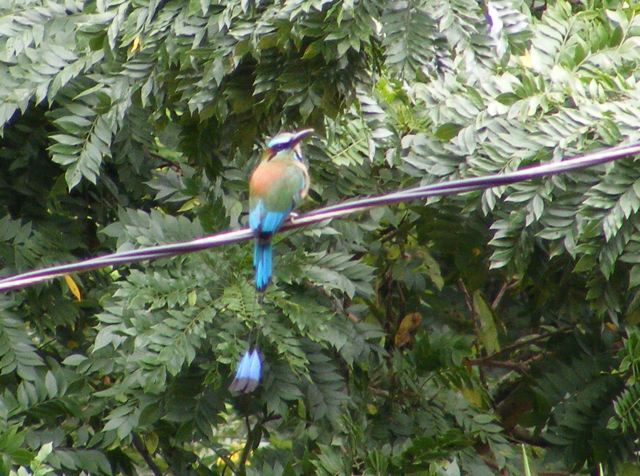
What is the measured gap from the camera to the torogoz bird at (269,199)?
3.36 metres

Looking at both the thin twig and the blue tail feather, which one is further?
the thin twig

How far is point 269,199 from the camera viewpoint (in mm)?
3393

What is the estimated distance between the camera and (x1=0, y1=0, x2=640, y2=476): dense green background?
3609mm

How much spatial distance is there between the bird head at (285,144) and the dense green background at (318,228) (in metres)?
0.10

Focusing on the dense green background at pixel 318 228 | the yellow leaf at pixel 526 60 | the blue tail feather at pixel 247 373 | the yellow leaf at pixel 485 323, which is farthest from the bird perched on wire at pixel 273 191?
the yellow leaf at pixel 485 323

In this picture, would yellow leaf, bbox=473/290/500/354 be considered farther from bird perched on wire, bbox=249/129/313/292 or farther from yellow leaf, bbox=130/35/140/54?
yellow leaf, bbox=130/35/140/54

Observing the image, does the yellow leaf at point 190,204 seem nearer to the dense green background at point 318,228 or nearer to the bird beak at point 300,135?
the dense green background at point 318,228

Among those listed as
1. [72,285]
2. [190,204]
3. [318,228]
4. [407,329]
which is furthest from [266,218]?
[407,329]

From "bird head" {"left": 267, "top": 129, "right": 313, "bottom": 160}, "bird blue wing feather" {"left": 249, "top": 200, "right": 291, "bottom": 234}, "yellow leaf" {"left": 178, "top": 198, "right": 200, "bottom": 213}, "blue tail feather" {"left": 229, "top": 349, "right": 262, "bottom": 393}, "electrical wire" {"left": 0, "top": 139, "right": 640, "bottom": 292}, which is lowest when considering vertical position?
"blue tail feather" {"left": 229, "top": 349, "right": 262, "bottom": 393}

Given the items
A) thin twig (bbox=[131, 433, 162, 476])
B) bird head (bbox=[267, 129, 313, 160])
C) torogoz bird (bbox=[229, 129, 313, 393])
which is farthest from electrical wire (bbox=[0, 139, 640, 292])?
thin twig (bbox=[131, 433, 162, 476])

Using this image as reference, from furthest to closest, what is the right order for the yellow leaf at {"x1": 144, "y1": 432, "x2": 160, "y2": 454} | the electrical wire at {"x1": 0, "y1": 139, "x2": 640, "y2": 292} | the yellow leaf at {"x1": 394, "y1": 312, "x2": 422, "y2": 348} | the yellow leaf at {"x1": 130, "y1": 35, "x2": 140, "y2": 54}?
1. the yellow leaf at {"x1": 394, "y1": 312, "x2": 422, "y2": 348}
2. the yellow leaf at {"x1": 144, "y1": 432, "x2": 160, "y2": 454}
3. the yellow leaf at {"x1": 130, "y1": 35, "x2": 140, "y2": 54}
4. the electrical wire at {"x1": 0, "y1": 139, "x2": 640, "y2": 292}

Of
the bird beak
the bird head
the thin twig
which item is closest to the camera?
the bird beak

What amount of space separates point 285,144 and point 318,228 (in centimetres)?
49

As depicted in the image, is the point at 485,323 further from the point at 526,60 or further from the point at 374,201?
the point at 374,201
